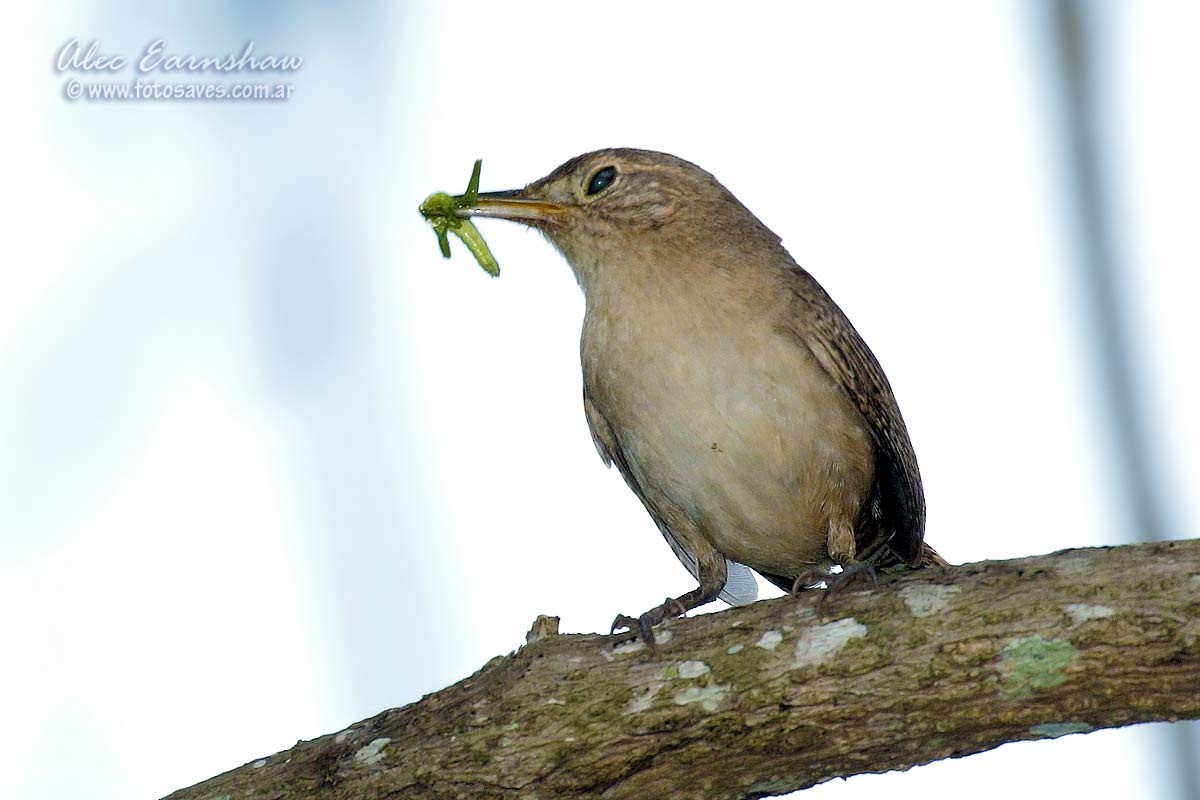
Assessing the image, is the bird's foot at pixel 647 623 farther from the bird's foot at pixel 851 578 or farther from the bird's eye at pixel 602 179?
the bird's eye at pixel 602 179

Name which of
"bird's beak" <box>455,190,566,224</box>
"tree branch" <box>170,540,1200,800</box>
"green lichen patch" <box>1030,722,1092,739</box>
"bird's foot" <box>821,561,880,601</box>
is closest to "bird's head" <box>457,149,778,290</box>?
"bird's beak" <box>455,190,566,224</box>

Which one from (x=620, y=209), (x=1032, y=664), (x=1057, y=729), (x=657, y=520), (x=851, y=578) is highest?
(x=620, y=209)

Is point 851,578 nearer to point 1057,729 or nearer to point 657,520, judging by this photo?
point 1057,729

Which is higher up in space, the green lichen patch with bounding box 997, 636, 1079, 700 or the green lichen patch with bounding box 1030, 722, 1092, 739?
the green lichen patch with bounding box 997, 636, 1079, 700

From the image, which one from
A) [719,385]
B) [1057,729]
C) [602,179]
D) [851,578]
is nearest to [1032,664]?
[1057,729]

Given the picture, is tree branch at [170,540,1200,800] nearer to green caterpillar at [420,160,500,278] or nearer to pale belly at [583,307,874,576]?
pale belly at [583,307,874,576]
